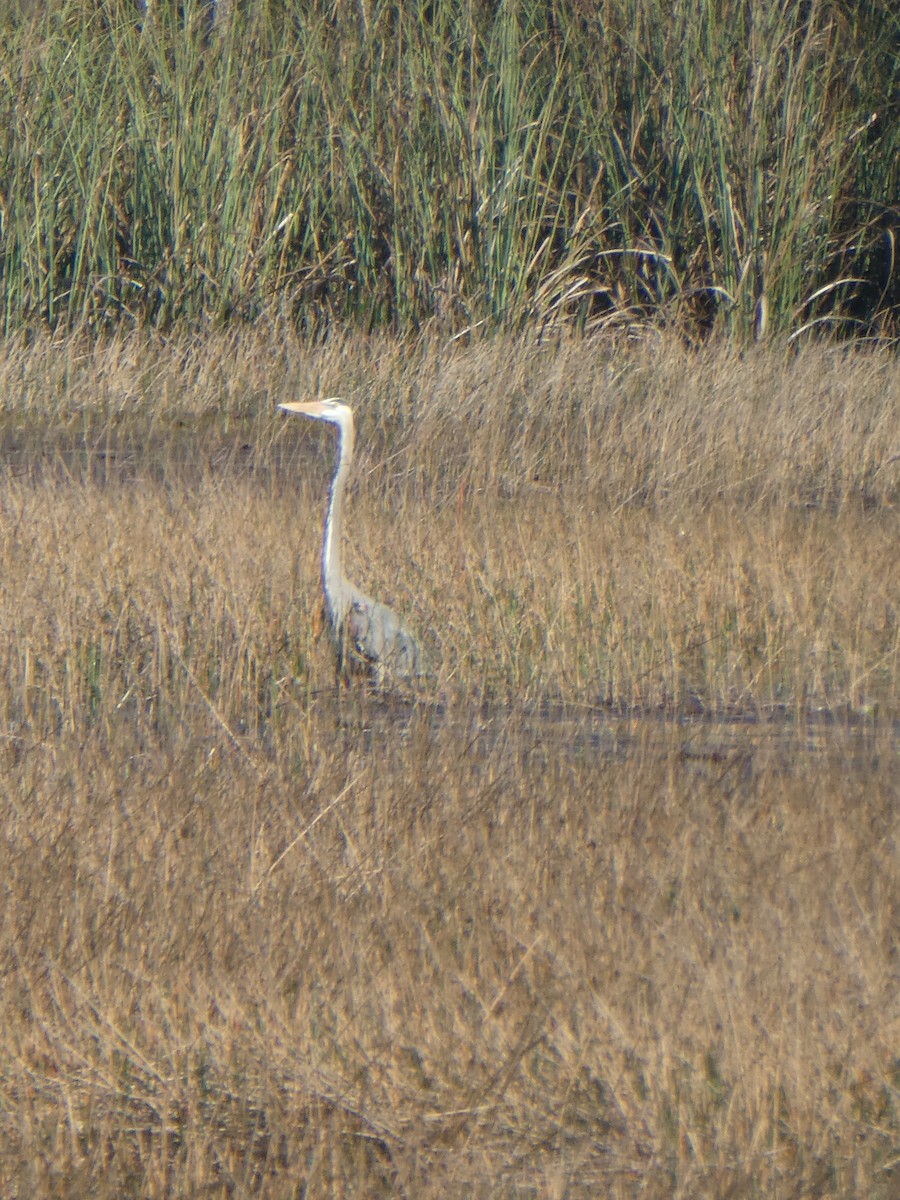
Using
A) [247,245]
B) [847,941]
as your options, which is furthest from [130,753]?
[247,245]

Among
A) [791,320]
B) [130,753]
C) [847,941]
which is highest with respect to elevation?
[847,941]

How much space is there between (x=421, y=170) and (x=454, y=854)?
7.66 metres

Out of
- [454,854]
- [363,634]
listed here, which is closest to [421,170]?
[363,634]

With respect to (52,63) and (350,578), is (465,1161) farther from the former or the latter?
(52,63)

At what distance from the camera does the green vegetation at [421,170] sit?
1050 centimetres

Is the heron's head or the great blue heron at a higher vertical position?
the heron's head

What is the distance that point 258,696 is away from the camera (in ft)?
15.9

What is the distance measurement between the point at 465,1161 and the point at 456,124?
8804 millimetres

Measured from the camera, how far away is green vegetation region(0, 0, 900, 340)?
1050 centimetres

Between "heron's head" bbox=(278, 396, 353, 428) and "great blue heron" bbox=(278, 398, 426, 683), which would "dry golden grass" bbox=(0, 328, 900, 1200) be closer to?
"great blue heron" bbox=(278, 398, 426, 683)

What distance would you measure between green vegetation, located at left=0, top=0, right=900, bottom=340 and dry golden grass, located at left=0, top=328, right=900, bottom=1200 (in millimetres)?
3366

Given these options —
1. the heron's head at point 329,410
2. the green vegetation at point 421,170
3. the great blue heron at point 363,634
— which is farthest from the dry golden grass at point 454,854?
the green vegetation at point 421,170

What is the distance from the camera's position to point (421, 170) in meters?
10.5

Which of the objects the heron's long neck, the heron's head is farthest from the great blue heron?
the heron's head
